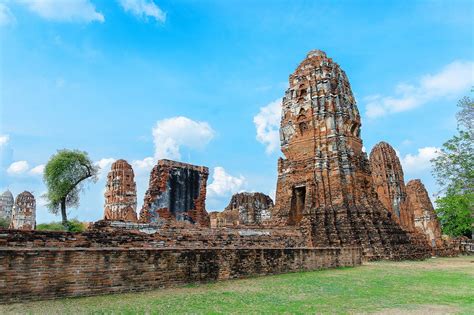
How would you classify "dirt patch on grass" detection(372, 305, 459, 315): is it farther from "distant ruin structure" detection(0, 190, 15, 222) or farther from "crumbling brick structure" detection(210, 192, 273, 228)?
"distant ruin structure" detection(0, 190, 15, 222)

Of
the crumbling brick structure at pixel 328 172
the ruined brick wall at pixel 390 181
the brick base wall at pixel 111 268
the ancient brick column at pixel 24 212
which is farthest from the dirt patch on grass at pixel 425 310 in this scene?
the ancient brick column at pixel 24 212

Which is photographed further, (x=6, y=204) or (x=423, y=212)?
(x=6, y=204)

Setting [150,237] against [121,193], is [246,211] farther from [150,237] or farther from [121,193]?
[150,237]

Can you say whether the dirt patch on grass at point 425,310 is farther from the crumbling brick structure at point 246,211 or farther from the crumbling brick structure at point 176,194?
the crumbling brick structure at point 246,211

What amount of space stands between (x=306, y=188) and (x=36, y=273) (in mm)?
14197

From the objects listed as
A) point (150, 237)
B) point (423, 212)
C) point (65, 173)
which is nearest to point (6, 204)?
Result: point (65, 173)

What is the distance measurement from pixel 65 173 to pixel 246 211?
14.7m

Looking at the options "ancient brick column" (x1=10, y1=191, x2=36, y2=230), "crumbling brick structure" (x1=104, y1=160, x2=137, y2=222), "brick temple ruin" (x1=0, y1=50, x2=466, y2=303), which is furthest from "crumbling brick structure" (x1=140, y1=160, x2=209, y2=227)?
"ancient brick column" (x1=10, y1=191, x2=36, y2=230)

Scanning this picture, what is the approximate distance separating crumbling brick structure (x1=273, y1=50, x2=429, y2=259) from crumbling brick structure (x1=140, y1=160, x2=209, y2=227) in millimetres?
4048

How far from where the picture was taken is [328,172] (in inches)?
Answer: 705

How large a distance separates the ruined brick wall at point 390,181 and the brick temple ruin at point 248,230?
124cm

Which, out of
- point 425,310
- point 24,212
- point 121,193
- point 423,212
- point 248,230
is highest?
point 121,193

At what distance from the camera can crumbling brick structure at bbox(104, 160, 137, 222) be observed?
26.7 metres

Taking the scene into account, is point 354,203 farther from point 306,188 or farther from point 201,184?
point 201,184
